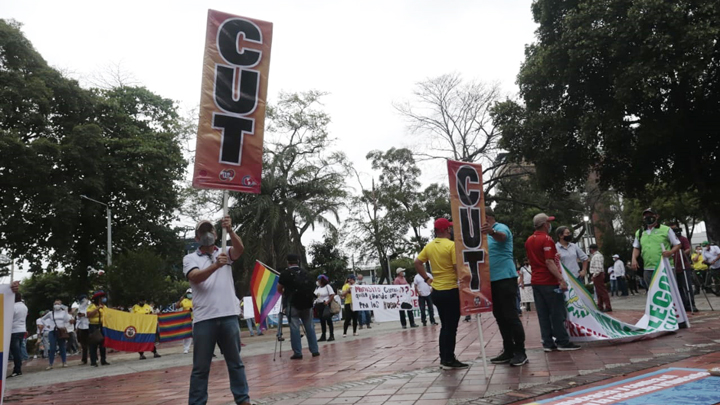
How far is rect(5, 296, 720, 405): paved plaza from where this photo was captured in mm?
5156

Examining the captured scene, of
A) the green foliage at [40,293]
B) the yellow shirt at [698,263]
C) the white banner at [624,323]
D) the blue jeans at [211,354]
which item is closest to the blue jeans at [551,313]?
the white banner at [624,323]

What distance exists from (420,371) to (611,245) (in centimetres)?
4022

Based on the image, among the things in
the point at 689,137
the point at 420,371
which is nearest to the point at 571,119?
the point at 689,137

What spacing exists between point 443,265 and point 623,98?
15064 mm

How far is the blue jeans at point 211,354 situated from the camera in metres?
4.72

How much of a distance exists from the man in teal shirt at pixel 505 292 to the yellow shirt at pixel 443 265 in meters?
0.47

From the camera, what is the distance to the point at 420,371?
6.66 m

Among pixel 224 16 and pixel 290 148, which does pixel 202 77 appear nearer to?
pixel 224 16

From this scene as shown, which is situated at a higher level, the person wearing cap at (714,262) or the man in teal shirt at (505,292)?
the person wearing cap at (714,262)

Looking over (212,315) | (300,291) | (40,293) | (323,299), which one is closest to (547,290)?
(212,315)

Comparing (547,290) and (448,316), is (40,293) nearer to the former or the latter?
(448,316)

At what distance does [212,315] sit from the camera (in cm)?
483

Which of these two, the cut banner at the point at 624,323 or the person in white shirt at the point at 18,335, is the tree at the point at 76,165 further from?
the cut banner at the point at 624,323

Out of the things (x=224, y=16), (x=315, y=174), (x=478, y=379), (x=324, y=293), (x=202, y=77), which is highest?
(x=315, y=174)
